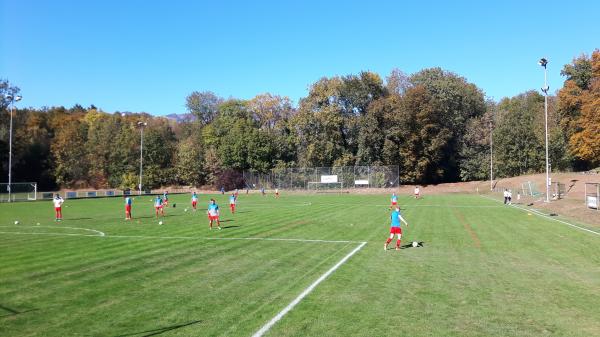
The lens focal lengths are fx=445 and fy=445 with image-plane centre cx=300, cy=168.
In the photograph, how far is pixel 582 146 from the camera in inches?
2709

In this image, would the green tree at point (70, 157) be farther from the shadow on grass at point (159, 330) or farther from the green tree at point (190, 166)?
the shadow on grass at point (159, 330)

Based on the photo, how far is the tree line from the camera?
82812 mm

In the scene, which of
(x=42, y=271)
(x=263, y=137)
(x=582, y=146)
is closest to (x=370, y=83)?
(x=263, y=137)

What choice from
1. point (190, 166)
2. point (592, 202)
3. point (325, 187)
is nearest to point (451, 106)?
point (325, 187)

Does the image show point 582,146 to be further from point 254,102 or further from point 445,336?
point 445,336

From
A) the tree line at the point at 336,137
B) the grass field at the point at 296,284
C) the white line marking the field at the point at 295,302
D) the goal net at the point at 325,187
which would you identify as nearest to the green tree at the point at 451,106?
the tree line at the point at 336,137

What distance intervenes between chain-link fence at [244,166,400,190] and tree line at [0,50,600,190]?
3.42 m

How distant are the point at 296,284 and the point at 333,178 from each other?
71999 mm

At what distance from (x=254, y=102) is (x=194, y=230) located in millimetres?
83628

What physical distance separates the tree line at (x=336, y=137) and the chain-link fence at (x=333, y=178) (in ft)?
11.2

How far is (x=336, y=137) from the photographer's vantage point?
90750mm

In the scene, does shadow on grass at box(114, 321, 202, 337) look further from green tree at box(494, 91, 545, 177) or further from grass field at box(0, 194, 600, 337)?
green tree at box(494, 91, 545, 177)

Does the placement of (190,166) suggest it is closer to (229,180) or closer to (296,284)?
(229,180)

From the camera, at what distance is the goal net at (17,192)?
6184cm
